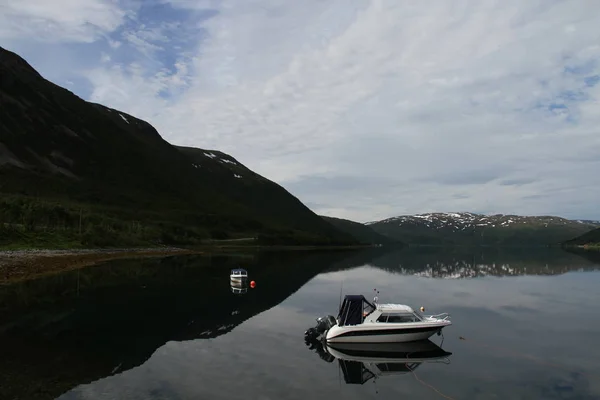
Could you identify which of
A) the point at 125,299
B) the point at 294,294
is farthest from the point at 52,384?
the point at 294,294

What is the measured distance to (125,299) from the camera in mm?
58219

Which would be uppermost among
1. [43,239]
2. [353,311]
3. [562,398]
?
[43,239]

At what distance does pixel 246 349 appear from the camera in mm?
36344

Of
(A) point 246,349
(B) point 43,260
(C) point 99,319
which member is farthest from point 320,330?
(B) point 43,260

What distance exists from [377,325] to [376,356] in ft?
9.26

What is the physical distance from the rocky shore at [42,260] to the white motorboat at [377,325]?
51220mm

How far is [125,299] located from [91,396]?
118ft

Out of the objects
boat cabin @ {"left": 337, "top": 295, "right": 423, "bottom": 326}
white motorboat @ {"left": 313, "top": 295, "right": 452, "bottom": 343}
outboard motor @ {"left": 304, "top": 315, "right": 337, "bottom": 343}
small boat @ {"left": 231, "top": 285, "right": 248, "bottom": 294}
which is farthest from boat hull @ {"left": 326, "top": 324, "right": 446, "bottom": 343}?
small boat @ {"left": 231, "top": 285, "right": 248, "bottom": 294}

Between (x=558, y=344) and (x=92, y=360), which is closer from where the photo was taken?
(x=92, y=360)

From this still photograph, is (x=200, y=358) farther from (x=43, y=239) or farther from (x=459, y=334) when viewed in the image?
(x=43, y=239)

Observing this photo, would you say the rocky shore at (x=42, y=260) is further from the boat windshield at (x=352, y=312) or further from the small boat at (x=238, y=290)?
the boat windshield at (x=352, y=312)

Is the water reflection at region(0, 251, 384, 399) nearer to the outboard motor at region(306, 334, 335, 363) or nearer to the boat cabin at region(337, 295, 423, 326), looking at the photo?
the outboard motor at region(306, 334, 335, 363)

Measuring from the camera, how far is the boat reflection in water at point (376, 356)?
102 ft

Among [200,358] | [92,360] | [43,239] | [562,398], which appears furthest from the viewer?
[43,239]
